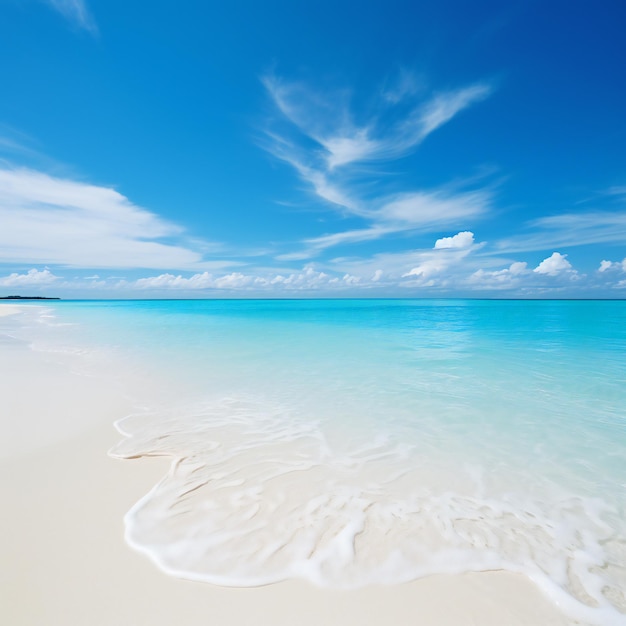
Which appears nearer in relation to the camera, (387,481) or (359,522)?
(359,522)

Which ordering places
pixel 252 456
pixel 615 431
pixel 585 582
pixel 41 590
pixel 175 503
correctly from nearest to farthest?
pixel 41 590 → pixel 585 582 → pixel 175 503 → pixel 252 456 → pixel 615 431

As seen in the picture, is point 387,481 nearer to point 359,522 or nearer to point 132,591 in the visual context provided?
point 359,522

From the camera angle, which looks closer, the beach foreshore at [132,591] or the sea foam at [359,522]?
the beach foreshore at [132,591]

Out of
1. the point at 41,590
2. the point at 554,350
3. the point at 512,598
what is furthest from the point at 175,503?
the point at 554,350

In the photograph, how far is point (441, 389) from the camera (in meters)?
7.55

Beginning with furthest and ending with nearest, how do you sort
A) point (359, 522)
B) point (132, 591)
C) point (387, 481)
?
point (387, 481)
point (359, 522)
point (132, 591)

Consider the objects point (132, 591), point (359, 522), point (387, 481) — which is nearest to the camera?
point (132, 591)

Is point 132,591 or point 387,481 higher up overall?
point 132,591

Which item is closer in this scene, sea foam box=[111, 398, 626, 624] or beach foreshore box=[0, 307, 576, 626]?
beach foreshore box=[0, 307, 576, 626]

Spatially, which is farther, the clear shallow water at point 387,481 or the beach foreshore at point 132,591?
the clear shallow water at point 387,481

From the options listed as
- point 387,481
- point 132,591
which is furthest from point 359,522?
point 132,591

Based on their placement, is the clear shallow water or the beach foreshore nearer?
the beach foreshore

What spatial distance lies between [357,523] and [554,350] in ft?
45.7

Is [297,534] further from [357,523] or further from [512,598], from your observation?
[512,598]
